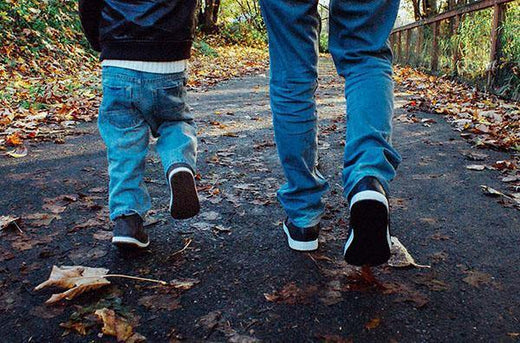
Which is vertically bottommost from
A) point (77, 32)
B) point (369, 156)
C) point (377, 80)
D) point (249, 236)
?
point (249, 236)

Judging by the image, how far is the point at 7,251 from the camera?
198cm

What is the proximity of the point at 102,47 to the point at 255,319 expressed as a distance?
128 cm

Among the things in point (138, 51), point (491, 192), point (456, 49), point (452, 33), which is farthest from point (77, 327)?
point (452, 33)

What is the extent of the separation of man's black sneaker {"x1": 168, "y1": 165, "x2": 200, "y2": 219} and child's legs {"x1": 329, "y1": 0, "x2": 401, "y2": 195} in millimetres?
669

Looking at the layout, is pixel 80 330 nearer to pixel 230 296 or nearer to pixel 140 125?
→ pixel 230 296

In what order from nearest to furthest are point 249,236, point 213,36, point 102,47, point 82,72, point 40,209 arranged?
1. point 102,47
2. point 249,236
3. point 40,209
4. point 82,72
5. point 213,36

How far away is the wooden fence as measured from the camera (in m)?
6.07

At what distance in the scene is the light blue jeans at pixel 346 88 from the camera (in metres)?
1.53

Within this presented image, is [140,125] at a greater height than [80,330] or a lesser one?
greater

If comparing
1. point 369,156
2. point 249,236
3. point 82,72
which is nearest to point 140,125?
point 249,236

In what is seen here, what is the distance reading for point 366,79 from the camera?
5.23 ft

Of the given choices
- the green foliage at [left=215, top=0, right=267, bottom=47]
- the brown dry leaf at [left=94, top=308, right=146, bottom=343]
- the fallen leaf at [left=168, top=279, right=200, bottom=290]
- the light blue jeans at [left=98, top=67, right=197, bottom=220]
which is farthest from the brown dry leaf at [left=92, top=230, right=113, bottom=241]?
the green foliage at [left=215, top=0, right=267, bottom=47]

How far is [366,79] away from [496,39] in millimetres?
5494

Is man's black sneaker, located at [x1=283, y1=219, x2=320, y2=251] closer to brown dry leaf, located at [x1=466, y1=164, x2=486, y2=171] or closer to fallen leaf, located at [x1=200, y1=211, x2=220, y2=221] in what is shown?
fallen leaf, located at [x1=200, y1=211, x2=220, y2=221]
